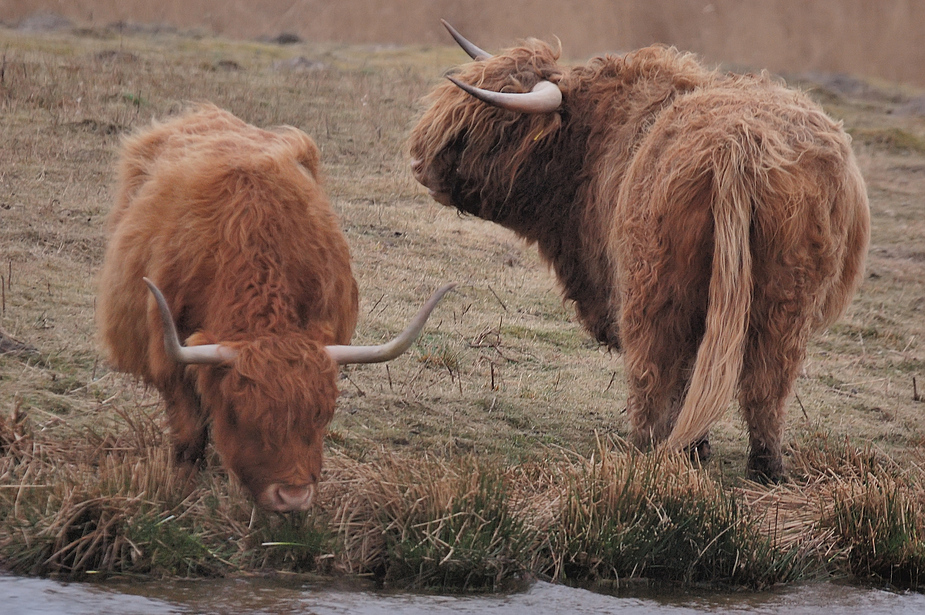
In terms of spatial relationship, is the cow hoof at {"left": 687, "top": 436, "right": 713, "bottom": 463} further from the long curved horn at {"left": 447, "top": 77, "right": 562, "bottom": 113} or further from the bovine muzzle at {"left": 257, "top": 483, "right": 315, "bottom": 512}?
the bovine muzzle at {"left": 257, "top": 483, "right": 315, "bottom": 512}

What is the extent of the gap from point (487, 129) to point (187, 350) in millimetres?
2607

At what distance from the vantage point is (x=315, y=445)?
350cm

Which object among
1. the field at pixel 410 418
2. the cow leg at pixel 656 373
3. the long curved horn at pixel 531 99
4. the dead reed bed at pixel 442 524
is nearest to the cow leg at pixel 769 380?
the field at pixel 410 418

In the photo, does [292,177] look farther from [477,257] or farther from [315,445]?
[477,257]

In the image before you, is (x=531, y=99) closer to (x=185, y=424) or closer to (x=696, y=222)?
(x=696, y=222)

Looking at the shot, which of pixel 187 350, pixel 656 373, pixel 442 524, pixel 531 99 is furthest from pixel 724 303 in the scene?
pixel 187 350

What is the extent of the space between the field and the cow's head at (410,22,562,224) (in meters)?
0.96

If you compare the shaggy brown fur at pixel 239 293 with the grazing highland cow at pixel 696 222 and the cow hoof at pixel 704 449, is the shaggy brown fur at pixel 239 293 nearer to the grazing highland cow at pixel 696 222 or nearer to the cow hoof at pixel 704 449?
the grazing highland cow at pixel 696 222

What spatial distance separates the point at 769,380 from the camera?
450 cm

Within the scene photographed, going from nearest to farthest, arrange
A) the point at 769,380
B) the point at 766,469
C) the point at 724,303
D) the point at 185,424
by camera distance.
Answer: the point at 185,424 < the point at 724,303 < the point at 769,380 < the point at 766,469

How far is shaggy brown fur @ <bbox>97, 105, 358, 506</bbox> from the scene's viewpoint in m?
3.42

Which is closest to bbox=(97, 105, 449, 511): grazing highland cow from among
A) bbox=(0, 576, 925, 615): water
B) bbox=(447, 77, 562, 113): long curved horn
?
bbox=(0, 576, 925, 615): water

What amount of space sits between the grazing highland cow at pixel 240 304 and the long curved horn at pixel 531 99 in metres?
1.01

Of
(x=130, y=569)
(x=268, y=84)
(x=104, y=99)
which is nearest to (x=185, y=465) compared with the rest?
(x=130, y=569)
